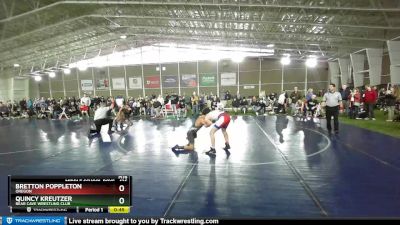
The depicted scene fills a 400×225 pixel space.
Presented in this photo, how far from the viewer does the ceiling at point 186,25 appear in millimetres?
14930

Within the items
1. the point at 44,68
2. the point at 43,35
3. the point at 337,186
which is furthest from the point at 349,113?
the point at 44,68

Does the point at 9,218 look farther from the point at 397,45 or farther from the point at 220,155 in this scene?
the point at 397,45

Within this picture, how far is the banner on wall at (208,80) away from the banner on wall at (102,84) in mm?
10774

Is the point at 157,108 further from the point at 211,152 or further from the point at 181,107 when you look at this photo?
the point at 211,152

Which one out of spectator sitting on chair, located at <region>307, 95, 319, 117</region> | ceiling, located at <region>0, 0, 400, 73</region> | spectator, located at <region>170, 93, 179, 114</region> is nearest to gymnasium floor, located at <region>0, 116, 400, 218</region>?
spectator sitting on chair, located at <region>307, 95, 319, 117</region>

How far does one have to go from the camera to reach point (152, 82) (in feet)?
106

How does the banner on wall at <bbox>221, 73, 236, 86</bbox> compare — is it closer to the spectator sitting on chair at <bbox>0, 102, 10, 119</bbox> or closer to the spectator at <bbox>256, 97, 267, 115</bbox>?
the spectator at <bbox>256, 97, 267, 115</bbox>

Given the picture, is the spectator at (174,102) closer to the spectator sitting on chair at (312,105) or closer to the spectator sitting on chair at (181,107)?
the spectator sitting on chair at (181,107)

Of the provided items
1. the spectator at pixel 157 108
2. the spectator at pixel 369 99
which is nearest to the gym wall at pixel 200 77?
the spectator at pixel 157 108

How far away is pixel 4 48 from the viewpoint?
2512 centimetres

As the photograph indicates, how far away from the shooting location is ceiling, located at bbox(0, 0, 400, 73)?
14930mm

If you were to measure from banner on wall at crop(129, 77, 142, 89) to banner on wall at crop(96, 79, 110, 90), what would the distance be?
276 cm

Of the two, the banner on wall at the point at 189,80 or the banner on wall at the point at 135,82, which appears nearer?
the banner on wall at the point at 189,80

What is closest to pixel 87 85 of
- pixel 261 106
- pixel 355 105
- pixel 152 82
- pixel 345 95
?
pixel 152 82
